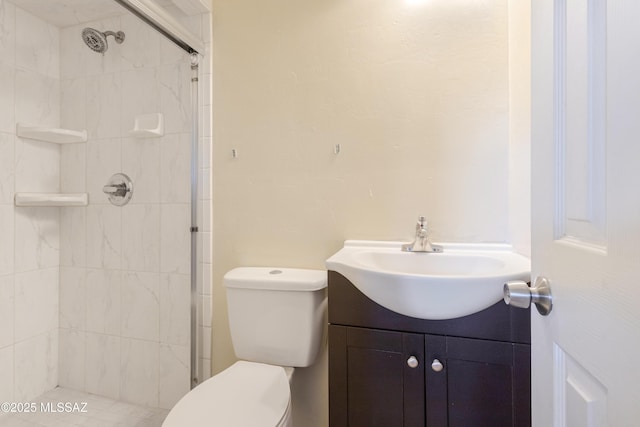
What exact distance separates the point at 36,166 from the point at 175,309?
3.47 feet

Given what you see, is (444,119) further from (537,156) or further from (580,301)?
(580,301)

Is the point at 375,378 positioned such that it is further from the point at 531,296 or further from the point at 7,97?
the point at 7,97

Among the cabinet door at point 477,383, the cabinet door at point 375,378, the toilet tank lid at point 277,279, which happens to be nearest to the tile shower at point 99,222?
the toilet tank lid at point 277,279

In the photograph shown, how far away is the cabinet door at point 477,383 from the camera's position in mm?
840

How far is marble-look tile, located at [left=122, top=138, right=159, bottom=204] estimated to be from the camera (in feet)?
5.03

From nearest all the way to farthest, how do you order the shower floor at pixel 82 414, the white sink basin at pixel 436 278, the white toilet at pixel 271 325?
the white sink basin at pixel 436 278 < the white toilet at pixel 271 325 < the shower floor at pixel 82 414

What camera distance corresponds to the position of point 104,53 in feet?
5.25

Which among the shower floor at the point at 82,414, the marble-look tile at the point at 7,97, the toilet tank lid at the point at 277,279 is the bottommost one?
the shower floor at the point at 82,414

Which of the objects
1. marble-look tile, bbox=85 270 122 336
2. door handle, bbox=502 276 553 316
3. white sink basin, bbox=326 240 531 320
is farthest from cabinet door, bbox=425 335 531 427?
marble-look tile, bbox=85 270 122 336

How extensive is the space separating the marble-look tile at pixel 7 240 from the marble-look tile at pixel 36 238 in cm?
2

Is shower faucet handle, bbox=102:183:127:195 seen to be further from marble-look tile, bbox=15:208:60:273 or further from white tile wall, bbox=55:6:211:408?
marble-look tile, bbox=15:208:60:273

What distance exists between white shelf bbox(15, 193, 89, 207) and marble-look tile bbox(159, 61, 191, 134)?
60cm

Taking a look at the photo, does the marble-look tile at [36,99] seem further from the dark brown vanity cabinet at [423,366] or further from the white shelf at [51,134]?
the dark brown vanity cabinet at [423,366]

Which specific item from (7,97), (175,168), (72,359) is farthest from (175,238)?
(7,97)
